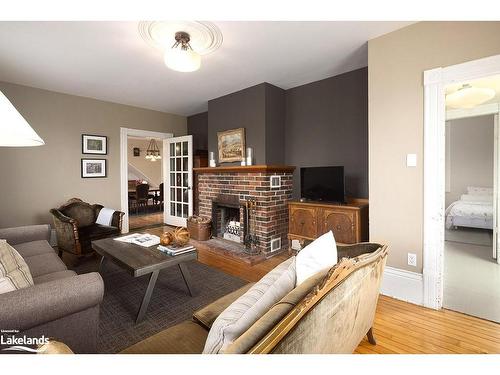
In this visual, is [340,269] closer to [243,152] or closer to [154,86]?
[243,152]

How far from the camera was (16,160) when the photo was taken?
3.56 metres

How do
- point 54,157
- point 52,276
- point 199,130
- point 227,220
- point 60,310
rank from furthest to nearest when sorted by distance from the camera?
point 199,130 < point 227,220 < point 54,157 < point 52,276 < point 60,310

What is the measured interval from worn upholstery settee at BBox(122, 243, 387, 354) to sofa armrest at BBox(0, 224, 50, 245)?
2.29m

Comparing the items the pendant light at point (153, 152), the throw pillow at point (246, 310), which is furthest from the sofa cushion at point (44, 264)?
the pendant light at point (153, 152)

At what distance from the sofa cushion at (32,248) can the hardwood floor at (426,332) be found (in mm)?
2727

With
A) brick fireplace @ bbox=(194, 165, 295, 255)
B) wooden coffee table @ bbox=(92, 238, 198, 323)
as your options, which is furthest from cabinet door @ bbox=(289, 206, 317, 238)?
wooden coffee table @ bbox=(92, 238, 198, 323)

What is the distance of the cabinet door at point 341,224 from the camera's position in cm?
269

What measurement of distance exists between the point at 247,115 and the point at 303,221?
6.07 ft

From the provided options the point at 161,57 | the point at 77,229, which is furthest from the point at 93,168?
the point at 161,57

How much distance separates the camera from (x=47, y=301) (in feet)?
Result: 3.67

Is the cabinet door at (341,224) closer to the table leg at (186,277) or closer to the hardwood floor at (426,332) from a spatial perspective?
the hardwood floor at (426,332)

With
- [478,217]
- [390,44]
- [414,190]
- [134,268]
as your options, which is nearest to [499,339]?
[414,190]

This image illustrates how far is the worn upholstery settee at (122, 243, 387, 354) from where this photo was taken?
0.69 metres

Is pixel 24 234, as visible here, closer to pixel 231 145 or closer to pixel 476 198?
pixel 231 145
